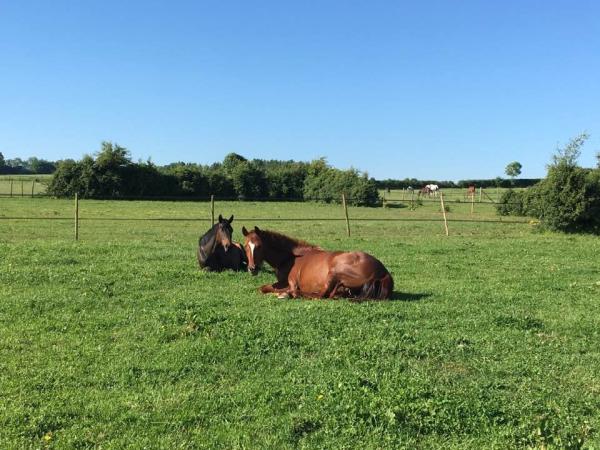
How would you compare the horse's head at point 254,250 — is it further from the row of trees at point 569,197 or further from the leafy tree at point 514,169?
the leafy tree at point 514,169

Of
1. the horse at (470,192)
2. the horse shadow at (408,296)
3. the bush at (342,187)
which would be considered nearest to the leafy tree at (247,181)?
the bush at (342,187)

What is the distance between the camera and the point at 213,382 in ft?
16.2

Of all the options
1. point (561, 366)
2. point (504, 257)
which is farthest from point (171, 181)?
point (561, 366)

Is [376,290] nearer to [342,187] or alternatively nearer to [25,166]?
[342,187]

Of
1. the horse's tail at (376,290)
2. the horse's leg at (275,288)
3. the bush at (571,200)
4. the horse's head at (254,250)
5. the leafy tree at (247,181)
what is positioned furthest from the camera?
the leafy tree at (247,181)

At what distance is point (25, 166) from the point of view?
117938mm

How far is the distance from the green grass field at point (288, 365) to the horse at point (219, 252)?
133cm

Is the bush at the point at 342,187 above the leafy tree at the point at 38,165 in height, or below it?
below

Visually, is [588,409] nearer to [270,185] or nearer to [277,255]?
[277,255]

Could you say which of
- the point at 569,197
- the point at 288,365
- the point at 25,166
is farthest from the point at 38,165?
the point at 288,365

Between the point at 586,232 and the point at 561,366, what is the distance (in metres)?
22.6

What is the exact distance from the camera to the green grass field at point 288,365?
396 centimetres

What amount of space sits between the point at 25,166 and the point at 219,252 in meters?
122

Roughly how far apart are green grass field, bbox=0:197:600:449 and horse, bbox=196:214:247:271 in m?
1.33
